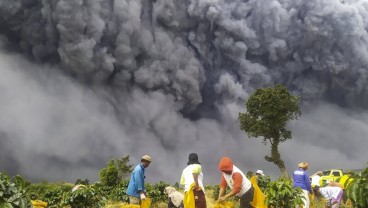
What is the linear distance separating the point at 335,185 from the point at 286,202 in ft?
9.71

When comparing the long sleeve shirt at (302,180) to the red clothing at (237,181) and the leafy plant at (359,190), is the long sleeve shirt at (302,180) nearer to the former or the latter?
the red clothing at (237,181)

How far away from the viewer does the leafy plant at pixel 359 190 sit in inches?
180

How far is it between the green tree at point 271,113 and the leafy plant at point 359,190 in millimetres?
31649

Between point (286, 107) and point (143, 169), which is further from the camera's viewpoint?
point (286, 107)

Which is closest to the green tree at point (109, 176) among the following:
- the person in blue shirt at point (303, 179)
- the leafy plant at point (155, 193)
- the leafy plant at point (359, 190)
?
the leafy plant at point (155, 193)

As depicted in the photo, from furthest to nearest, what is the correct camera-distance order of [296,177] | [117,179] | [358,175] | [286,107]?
[286,107] < [117,179] < [296,177] < [358,175]

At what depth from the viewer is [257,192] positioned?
7.77 meters

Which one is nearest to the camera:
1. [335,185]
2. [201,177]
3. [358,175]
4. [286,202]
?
[358,175]

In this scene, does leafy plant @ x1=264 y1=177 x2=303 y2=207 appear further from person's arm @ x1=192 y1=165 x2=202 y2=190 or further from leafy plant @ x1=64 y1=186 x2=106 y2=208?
leafy plant @ x1=64 y1=186 x2=106 y2=208

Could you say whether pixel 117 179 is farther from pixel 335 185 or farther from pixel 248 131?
pixel 335 185

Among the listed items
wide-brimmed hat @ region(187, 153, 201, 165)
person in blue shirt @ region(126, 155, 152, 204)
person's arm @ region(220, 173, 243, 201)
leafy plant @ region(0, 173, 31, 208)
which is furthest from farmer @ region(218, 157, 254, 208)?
leafy plant @ region(0, 173, 31, 208)

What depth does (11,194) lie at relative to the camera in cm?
486

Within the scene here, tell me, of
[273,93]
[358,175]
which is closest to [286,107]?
[273,93]

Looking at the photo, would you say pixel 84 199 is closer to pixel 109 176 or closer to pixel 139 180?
pixel 139 180
